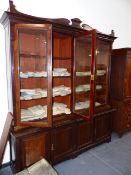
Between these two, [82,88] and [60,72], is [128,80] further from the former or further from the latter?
[60,72]

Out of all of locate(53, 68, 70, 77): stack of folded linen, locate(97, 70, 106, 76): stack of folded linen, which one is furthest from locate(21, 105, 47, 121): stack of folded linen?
locate(97, 70, 106, 76): stack of folded linen

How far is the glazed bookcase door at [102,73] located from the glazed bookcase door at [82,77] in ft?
0.99

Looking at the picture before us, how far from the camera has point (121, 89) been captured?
3275 millimetres

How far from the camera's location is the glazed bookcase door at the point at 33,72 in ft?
6.29

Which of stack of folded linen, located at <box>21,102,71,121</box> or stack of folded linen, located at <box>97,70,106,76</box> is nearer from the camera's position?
stack of folded linen, located at <box>21,102,71,121</box>

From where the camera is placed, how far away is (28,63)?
93.2 inches

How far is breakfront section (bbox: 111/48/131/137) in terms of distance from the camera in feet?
A: 10.5

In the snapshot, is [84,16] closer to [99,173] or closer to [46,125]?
[46,125]

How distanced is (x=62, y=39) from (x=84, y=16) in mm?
755

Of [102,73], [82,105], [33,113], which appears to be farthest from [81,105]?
A: [33,113]

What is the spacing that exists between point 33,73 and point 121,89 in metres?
1.92

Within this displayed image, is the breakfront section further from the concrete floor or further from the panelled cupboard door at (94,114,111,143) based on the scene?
the concrete floor

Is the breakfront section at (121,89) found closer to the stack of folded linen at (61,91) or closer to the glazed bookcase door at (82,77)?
the glazed bookcase door at (82,77)

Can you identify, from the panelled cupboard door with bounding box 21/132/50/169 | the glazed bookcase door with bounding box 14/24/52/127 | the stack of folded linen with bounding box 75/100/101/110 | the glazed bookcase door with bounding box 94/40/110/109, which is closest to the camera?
the glazed bookcase door with bounding box 14/24/52/127
